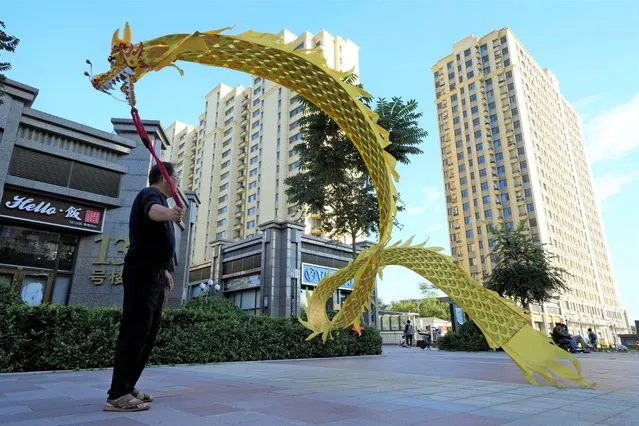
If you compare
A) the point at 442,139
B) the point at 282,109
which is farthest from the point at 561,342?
the point at 442,139

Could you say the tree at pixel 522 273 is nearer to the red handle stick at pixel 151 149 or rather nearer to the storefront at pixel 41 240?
the storefront at pixel 41 240

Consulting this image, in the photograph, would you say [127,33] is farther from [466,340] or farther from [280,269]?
[280,269]

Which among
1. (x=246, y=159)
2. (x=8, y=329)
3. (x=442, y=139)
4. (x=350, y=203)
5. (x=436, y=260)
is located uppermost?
(x=442, y=139)

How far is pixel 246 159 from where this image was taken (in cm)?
5869

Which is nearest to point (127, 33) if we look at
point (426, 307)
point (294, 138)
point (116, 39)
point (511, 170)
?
point (116, 39)

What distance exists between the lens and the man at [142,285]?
297 centimetres

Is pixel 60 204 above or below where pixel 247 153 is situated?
below

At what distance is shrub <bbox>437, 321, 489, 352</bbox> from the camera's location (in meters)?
17.2

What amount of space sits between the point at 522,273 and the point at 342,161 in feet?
42.1

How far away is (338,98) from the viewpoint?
4.85m

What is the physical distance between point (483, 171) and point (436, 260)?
66154 mm

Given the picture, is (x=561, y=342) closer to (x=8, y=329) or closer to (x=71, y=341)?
(x=71, y=341)

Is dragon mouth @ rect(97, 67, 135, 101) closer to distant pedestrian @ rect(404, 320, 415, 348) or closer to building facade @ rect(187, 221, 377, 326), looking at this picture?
building facade @ rect(187, 221, 377, 326)

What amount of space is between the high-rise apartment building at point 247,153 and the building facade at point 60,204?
29.7 metres
